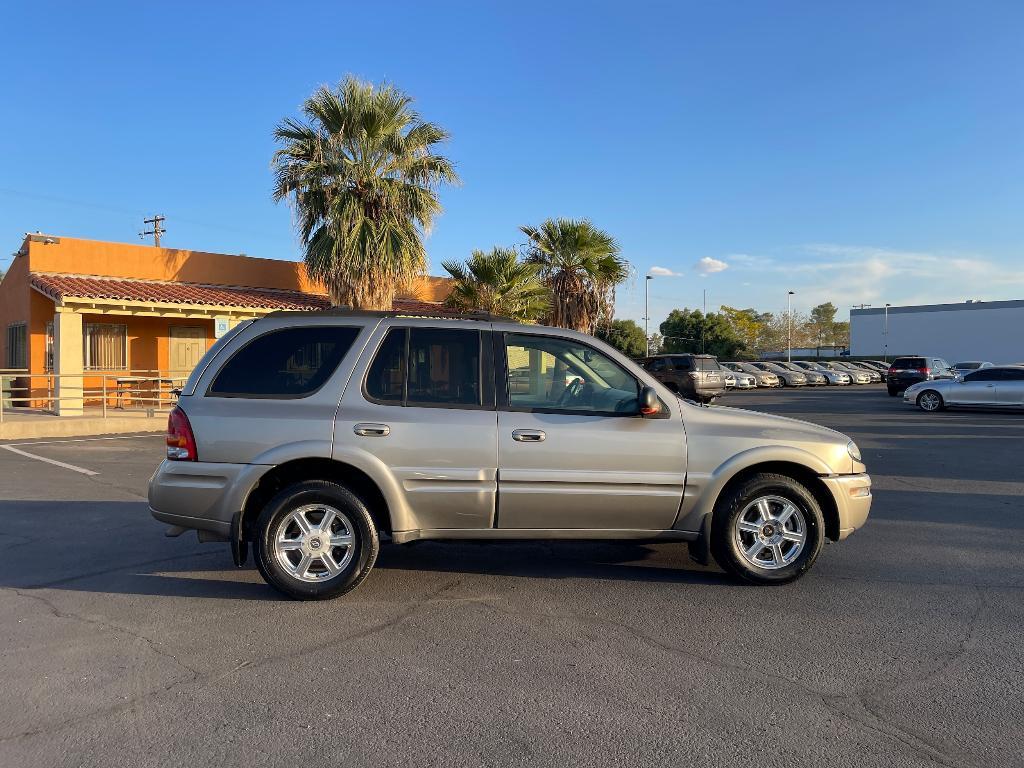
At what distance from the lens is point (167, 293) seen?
20156 mm

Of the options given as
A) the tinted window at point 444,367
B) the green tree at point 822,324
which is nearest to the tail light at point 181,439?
the tinted window at point 444,367

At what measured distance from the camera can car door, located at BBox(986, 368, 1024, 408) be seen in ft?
70.4

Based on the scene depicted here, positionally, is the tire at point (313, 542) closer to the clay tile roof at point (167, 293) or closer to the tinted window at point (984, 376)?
the clay tile roof at point (167, 293)

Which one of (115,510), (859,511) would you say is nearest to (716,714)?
(859,511)

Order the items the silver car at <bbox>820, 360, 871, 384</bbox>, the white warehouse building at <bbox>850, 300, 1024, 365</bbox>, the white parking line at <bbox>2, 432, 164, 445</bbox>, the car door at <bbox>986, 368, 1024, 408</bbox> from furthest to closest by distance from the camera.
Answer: the white warehouse building at <bbox>850, 300, 1024, 365</bbox>
the silver car at <bbox>820, 360, 871, 384</bbox>
the car door at <bbox>986, 368, 1024, 408</bbox>
the white parking line at <bbox>2, 432, 164, 445</bbox>

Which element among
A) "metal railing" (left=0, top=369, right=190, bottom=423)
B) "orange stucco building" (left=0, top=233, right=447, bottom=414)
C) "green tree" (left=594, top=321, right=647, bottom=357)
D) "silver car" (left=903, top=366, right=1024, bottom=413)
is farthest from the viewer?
"green tree" (left=594, top=321, right=647, bottom=357)

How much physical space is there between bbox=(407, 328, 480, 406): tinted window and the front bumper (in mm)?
2524

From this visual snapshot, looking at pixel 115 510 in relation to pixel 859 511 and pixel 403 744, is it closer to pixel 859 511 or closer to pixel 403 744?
pixel 403 744

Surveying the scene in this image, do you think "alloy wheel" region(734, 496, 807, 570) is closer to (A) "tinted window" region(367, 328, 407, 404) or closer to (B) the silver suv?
(B) the silver suv

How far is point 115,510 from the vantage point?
8.12m

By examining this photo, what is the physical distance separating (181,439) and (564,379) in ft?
8.32

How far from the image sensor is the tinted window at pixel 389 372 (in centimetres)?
524

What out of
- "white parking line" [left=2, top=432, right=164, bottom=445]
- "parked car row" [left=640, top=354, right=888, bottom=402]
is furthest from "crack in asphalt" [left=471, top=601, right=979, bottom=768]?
"parked car row" [left=640, top=354, right=888, bottom=402]

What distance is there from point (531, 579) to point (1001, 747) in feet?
10.0
